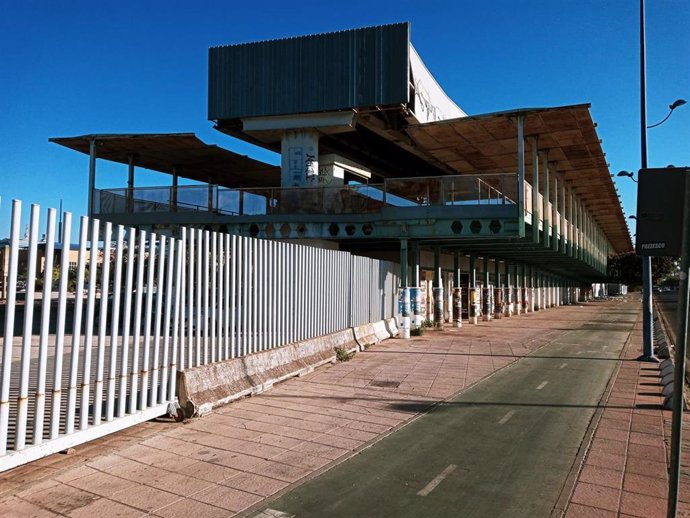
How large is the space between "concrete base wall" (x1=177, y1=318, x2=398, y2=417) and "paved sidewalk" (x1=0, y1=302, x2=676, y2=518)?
18 cm

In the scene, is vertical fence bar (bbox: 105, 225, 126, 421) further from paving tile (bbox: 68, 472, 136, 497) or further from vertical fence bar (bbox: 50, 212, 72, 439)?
paving tile (bbox: 68, 472, 136, 497)

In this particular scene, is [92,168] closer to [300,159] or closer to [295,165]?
[295,165]

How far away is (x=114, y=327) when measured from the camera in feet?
19.9

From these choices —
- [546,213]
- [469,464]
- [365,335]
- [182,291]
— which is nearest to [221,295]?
[182,291]

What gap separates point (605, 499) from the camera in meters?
4.61

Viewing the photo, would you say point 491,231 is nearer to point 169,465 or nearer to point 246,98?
point 246,98

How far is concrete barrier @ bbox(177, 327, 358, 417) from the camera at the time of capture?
7.18 metres

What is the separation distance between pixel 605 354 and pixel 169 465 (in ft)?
41.5

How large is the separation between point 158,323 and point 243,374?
6.50ft

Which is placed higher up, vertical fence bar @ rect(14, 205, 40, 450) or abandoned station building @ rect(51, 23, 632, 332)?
abandoned station building @ rect(51, 23, 632, 332)

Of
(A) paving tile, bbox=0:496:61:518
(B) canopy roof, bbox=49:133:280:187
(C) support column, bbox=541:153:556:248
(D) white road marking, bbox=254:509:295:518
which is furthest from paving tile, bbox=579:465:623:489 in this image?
(B) canopy roof, bbox=49:133:280:187

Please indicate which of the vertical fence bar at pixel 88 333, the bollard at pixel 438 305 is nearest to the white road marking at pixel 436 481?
the vertical fence bar at pixel 88 333

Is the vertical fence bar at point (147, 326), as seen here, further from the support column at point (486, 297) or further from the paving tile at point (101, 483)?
the support column at point (486, 297)

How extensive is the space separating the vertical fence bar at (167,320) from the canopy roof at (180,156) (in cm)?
1601
